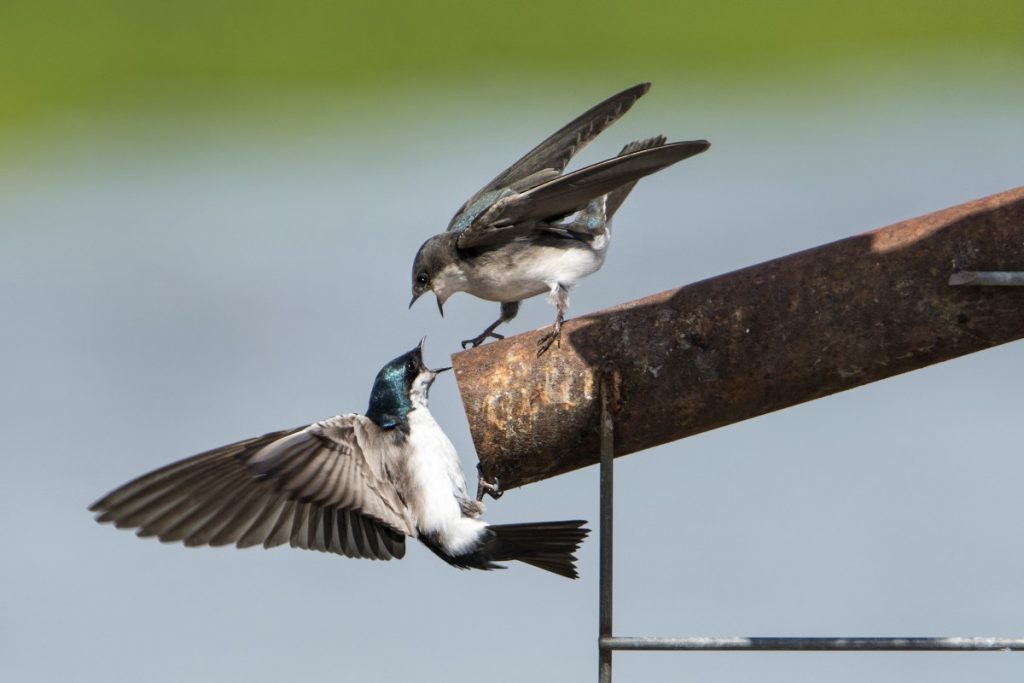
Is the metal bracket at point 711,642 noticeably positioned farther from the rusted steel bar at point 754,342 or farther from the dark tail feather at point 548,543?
the dark tail feather at point 548,543

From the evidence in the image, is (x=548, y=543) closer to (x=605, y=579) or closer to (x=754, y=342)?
(x=605, y=579)

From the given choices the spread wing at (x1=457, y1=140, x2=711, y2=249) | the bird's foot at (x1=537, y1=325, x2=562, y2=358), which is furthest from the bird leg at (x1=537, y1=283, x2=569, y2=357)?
the spread wing at (x1=457, y1=140, x2=711, y2=249)

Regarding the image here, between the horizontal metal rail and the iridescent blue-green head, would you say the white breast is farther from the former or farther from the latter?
the horizontal metal rail

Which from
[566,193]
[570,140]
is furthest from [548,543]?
[570,140]

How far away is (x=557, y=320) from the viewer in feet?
7.34

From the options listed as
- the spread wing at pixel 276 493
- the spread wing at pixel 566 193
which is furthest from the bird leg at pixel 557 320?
the spread wing at pixel 276 493

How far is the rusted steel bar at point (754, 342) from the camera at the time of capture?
2002mm

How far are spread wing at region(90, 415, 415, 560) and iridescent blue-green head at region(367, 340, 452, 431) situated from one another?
0.06 m

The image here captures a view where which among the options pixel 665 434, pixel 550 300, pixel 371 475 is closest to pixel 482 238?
pixel 550 300

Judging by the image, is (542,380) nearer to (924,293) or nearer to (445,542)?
(445,542)

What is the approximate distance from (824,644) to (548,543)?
22.9 inches

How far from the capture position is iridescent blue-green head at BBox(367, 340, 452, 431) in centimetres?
249

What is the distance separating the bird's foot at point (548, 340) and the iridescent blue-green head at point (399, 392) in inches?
17.4

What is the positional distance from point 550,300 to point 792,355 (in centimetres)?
74
